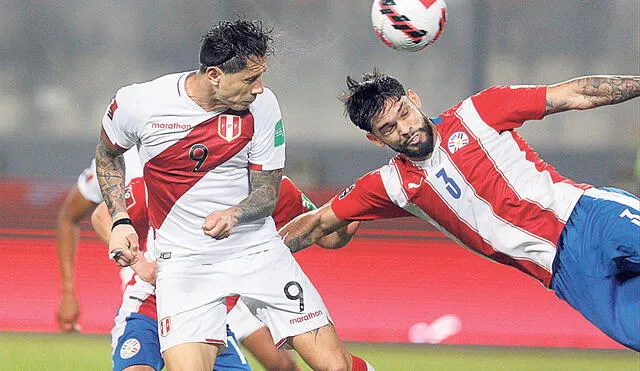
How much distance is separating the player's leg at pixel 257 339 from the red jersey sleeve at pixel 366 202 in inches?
27.6

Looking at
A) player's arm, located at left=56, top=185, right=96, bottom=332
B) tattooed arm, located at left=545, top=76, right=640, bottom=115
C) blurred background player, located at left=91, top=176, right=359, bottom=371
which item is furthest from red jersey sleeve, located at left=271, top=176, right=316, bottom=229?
tattooed arm, located at left=545, top=76, right=640, bottom=115

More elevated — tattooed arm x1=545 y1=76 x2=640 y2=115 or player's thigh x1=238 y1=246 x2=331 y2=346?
tattooed arm x1=545 y1=76 x2=640 y2=115

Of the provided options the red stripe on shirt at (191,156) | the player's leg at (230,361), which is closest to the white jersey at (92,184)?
the red stripe on shirt at (191,156)

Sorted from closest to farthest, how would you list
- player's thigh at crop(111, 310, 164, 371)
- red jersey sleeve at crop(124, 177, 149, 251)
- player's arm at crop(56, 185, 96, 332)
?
player's thigh at crop(111, 310, 164, 371) → red jersey sleeve at crop(124, 177, 149, 251) → player's arm at crop(56, 185, 96, 332)

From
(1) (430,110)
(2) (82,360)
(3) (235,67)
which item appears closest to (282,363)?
(3) (235,67)

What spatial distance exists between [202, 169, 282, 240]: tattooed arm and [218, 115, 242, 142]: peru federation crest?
7.6 inches

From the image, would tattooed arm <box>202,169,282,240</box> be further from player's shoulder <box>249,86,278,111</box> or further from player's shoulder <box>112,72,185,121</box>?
player's shoulder <box>112,72,185,121</box>

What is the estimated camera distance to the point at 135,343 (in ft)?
16.5

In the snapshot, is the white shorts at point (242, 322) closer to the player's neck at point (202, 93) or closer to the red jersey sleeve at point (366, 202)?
the red jersey sleeve at point (366, 202)

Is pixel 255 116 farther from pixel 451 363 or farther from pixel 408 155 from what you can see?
pixel 451 363

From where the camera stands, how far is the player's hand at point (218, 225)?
453cm

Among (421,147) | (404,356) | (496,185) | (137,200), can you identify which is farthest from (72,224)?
(496,185)

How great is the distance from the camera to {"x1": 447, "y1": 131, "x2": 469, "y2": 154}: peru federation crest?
4895mm

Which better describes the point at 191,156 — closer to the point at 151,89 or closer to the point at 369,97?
the point at 151,89
